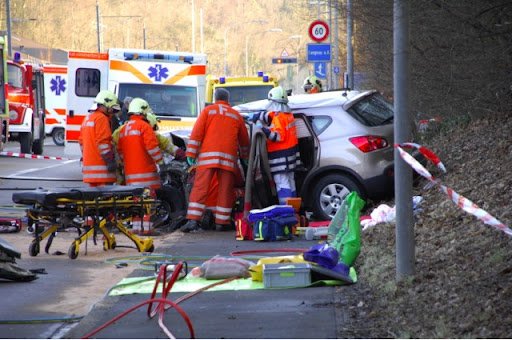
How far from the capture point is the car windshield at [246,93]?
1005 inches

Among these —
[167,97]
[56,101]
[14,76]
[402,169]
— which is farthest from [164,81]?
[56,101]

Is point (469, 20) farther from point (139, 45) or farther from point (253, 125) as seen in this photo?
point (139, 45)

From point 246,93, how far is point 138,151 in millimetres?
12019

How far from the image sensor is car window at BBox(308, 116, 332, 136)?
13.9 metres

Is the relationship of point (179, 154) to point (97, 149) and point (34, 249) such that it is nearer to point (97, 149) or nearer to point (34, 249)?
point (97, 149)

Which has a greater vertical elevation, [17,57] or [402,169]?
[17,57]

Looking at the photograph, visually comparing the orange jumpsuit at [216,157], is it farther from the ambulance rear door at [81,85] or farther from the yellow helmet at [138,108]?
the ambulance rear door at [81,85]

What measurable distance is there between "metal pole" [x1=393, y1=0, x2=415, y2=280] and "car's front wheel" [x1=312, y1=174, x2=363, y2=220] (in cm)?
549

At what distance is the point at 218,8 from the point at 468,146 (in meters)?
132

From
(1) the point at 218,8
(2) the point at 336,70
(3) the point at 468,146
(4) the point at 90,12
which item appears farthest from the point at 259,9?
(3) the point at 468,146

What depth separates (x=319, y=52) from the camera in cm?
2859

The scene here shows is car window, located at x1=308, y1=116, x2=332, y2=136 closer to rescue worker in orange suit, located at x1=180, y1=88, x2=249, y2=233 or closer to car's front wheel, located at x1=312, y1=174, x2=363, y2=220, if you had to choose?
car's front wheel, located at x1=312, y1=174, x2=363, y2=220

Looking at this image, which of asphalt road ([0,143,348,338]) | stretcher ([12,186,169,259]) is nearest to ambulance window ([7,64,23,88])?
stretcher ([12,186,169,259])

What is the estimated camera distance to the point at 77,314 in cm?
838
